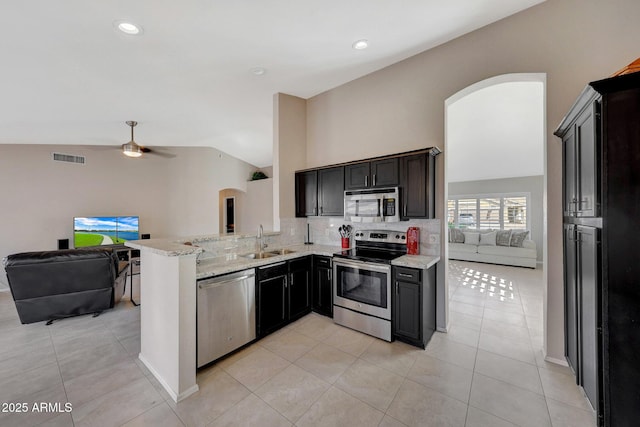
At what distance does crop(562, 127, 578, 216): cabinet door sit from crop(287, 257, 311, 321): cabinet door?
2734 millimetres

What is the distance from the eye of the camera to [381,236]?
11.1 feet

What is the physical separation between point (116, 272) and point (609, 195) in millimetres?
5291

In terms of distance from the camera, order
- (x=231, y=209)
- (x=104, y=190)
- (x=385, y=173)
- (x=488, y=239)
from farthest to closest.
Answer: (x=231, y=209), (x=488, y=239), (x=104, y=190), (x=385, y=173)

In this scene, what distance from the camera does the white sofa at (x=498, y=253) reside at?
6.13 meters

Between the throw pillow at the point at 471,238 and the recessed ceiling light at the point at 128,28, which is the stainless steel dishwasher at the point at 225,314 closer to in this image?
the recessed ceiling light at the point at 128,28

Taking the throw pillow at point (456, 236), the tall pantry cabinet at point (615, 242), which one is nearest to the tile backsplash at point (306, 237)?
the tall pantry cabinet at point (615, 242)

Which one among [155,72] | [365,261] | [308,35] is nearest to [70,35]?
[155,72]

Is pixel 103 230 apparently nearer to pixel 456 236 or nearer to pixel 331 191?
pixel 331 191

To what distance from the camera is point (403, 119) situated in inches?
128

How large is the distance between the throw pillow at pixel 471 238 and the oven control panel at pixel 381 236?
16.5 ft

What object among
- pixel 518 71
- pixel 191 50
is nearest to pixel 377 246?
pixel 518 71

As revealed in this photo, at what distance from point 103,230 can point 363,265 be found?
20.6ft

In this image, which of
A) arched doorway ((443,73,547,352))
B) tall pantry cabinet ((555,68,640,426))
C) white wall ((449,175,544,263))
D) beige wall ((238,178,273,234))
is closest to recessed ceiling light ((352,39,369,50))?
arched doorway ((443,73,547,352))

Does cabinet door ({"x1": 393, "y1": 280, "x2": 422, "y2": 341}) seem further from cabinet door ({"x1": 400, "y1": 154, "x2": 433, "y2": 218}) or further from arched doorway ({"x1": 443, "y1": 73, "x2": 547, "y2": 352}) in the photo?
cabinet door ({"x1": 400, "y1": 154, "x2": 433, "y2": 218})
